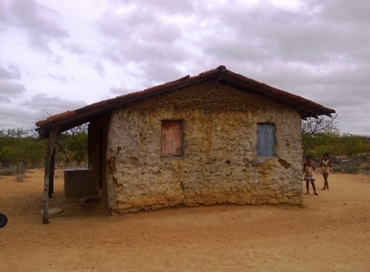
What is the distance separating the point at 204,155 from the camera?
10234 mm

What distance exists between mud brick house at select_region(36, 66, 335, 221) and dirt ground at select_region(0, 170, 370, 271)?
46 cm

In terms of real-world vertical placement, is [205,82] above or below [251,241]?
above

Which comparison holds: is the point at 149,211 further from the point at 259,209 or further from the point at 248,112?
the point at 248,112

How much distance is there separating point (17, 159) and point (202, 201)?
58.4 feet

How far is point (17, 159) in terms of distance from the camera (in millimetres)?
24438

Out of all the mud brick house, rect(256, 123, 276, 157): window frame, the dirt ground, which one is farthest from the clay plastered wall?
the dirt ground

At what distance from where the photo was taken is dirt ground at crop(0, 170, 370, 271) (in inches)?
250

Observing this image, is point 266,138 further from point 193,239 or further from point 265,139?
point 193,239

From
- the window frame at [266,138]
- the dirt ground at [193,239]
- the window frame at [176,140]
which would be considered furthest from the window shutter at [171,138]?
the window frame at [266,138]

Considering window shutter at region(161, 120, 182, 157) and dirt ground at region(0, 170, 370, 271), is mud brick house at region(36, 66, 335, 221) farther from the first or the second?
dirt ground at region(0, 170, 370, 271)

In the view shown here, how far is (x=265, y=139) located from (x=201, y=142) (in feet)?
6.25

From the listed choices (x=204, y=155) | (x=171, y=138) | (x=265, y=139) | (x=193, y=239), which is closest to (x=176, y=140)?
(x=171, y=138)

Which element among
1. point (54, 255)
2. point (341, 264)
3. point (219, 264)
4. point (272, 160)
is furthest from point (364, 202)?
point (54, 255)

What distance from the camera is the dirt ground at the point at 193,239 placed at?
6348 mm
